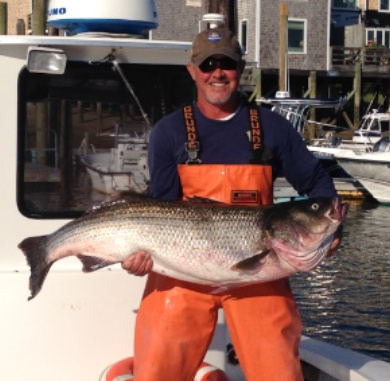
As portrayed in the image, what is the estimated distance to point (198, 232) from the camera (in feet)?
13.7

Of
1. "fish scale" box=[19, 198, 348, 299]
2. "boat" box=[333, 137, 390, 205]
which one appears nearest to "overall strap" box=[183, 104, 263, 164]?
"fish scale" box=[19, 198, 348, 299]

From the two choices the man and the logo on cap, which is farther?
the logo on cap

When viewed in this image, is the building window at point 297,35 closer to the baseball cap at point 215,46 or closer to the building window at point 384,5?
the building window at point 384,5

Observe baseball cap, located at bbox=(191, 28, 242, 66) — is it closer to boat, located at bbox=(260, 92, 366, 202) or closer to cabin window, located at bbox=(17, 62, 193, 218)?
cabin window, located at bbox=(17, 62, 193, 218)

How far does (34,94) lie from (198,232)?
159 cm

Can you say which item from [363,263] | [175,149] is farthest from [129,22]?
[363,263]

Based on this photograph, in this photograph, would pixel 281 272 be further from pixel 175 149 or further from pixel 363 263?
pixel 363 263

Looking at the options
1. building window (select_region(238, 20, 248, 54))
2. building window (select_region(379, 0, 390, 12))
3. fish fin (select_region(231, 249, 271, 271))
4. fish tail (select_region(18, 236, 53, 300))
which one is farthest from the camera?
building window (select_region(379, 0, 390, 12))

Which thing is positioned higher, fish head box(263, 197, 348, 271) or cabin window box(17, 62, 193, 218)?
cabin window box(17, 62, 193, 218)

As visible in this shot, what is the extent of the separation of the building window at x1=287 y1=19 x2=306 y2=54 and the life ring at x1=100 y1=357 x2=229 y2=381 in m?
43.0

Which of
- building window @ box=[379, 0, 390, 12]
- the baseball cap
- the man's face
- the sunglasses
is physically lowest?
the man's face

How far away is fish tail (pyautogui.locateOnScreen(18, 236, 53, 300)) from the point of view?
449 cm

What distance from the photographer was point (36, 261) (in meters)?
4.51

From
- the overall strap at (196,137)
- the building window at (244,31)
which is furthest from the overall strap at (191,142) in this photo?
the building window at (244,31)
